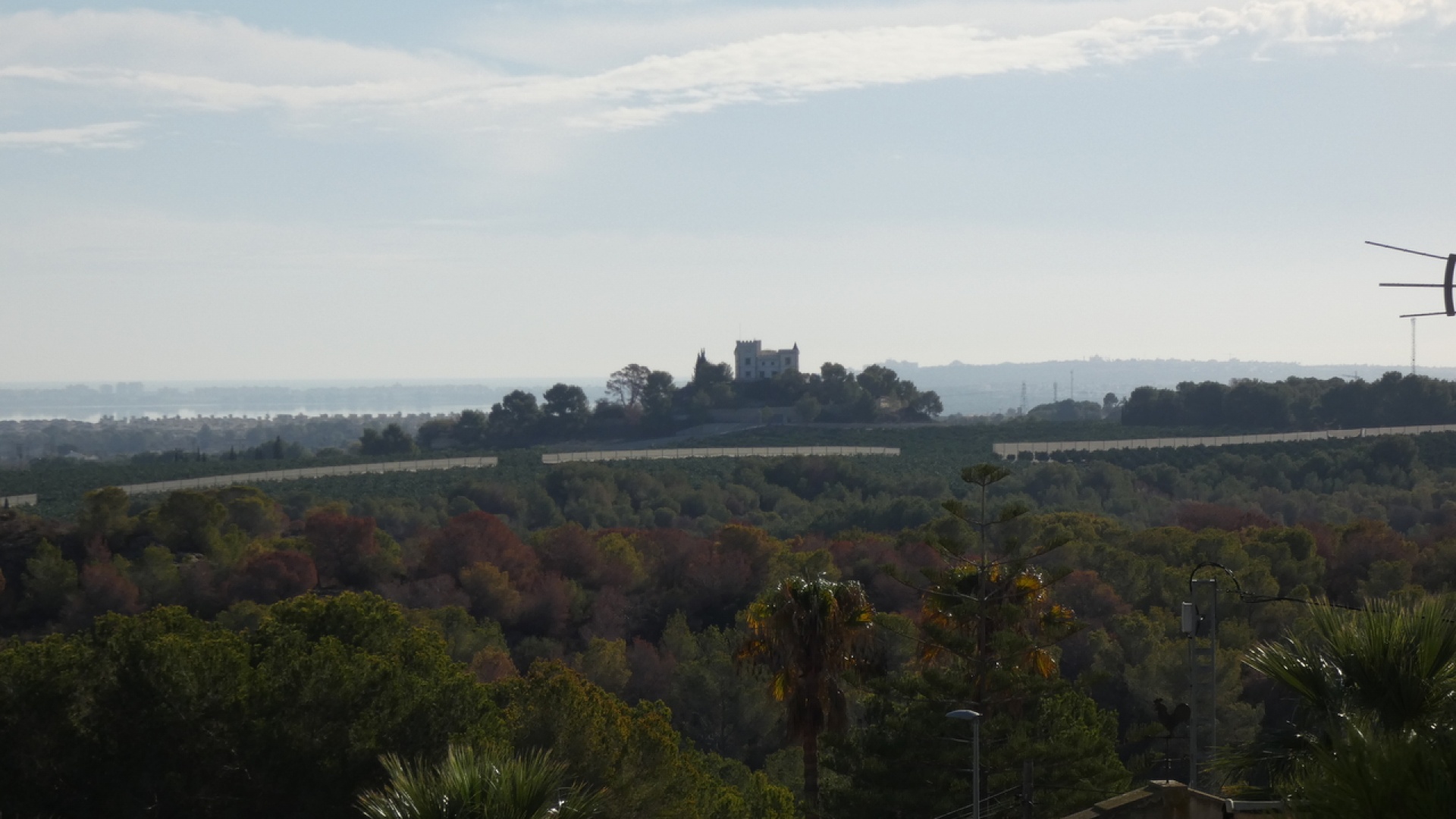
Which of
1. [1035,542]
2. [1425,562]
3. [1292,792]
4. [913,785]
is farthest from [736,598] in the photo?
[1292,792]

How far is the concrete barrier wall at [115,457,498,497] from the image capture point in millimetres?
61688

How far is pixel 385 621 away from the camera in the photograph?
23.2 metres

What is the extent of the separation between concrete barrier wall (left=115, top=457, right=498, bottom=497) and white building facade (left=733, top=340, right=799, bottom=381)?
248 feet

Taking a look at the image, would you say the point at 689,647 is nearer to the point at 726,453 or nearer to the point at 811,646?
the point at 811,646

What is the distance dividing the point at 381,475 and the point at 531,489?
10.7m

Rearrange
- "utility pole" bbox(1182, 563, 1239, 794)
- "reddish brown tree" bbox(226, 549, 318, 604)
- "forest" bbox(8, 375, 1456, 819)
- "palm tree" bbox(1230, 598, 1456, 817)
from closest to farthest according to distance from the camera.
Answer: "palm tree" bbox(1230, 598, 1456, 817)
"utility pole" bbox(1182, 563, 1239, 794)
"forest" bbox(8, 375, 1456, 819)
"reddish brown tree" bbox(226, 549, 318, 604)

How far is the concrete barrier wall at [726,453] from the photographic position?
80438 millimetres

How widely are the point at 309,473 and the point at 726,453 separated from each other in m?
22.4

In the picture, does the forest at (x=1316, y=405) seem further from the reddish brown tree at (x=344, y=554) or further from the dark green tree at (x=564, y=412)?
the reddish brown tree at (x=344, y=554)

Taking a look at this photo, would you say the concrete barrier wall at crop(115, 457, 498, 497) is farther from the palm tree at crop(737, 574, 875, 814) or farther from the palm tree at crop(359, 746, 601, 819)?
the palm tree at crop(359, 746, 601, 819)

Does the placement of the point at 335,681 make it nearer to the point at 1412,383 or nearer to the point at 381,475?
the point at 381,475

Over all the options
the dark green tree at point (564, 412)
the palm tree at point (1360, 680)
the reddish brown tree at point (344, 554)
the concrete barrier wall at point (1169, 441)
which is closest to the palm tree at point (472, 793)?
the palm tree at point (1360, 680)

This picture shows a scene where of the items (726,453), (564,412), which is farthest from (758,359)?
(726,453)

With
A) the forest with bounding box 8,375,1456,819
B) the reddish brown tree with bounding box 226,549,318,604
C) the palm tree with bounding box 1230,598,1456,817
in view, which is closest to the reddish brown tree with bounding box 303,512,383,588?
the forest with bounding box 8,375,1456,819
